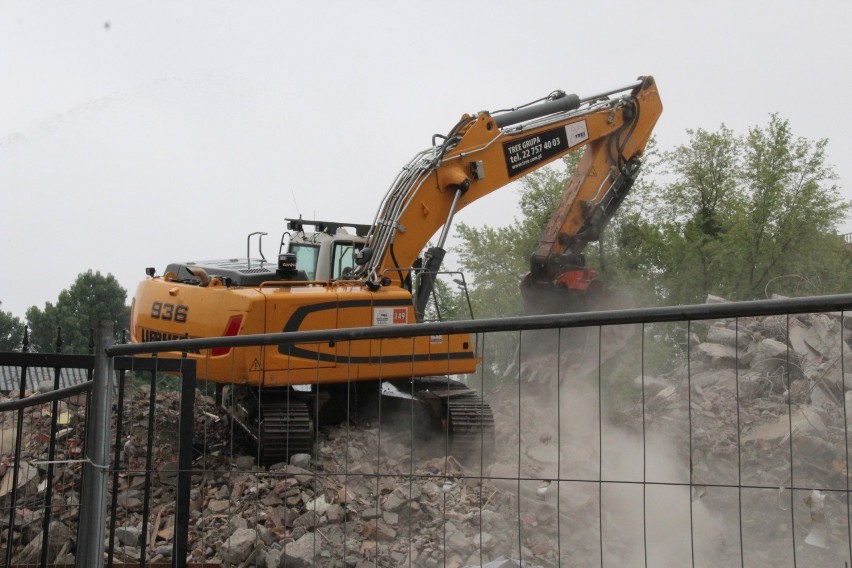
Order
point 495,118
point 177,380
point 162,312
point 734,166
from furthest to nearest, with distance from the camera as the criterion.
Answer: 1. point 734,166
2. point 495,118
3. point 162,312
4. point 177,380

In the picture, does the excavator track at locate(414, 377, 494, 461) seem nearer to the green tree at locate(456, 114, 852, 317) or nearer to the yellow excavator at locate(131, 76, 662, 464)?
the yellow excavator at locate(131, 76, 662, 464)

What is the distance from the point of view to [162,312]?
31.8 feet

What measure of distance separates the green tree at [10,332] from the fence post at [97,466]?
48.9m

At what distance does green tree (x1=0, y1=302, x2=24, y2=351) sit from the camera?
50500 millimetres

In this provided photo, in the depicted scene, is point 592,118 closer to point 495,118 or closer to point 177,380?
point 495,118

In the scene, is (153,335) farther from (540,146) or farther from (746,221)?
(746,221)

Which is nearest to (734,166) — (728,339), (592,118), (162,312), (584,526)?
(592,118)

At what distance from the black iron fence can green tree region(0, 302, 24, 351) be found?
47.3 meters

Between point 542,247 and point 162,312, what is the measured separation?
17.0 feet

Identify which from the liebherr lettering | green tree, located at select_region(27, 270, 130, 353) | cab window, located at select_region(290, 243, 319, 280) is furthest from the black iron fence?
green tree, located at select_region(27, 270, 130, 353)

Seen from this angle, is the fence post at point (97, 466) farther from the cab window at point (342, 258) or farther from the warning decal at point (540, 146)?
the warning decal at point (540, 146)

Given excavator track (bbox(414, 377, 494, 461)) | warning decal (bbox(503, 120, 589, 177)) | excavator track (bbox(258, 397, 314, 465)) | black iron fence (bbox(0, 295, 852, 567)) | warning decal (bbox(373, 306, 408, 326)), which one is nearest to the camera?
black iron fence (bbox(0, 295, 852, 567))

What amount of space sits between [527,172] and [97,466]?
28.0ft

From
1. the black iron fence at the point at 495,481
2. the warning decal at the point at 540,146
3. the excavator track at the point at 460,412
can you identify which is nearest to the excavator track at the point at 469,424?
the excavator track at the point at 460,412
